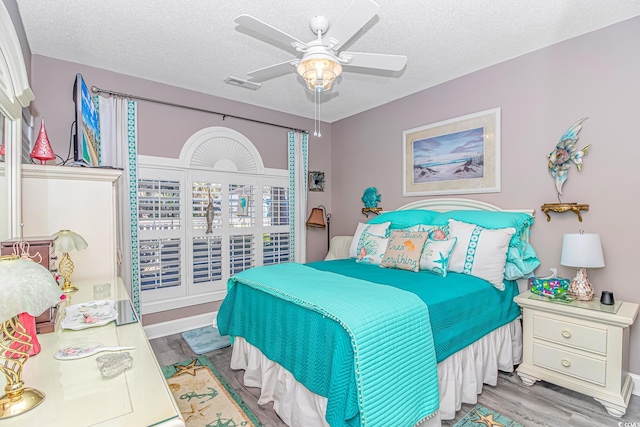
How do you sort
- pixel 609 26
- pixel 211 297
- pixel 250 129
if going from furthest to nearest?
pixel 250 129, pixel 211 297, pixel 609 26

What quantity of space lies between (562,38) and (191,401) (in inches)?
149

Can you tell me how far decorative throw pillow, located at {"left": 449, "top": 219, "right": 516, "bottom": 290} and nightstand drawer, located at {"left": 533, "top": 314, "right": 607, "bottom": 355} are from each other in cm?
35

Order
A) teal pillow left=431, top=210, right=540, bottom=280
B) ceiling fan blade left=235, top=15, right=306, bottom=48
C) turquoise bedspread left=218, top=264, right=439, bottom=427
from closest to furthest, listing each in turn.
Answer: turquoise bedspread left=218, top=264, right=439, bottom=427
ceiling fan blade left=235, top=15, right=306, bottom=48
teal pillow left=431, top=210, right=540, bottom=280

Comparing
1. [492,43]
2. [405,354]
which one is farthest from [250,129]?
[405,354]

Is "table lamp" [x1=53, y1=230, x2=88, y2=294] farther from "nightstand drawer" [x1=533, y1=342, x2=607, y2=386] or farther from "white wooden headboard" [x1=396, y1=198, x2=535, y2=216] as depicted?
"nightstand drawer" [x1=533, y1=342, x2=607, y2=386]

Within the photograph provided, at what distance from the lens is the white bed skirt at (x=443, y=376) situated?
6.02 ft

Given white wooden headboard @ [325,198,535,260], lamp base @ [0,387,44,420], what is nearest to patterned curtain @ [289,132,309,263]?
white wooden headboard @ [325,198,535,260]

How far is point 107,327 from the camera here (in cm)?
136

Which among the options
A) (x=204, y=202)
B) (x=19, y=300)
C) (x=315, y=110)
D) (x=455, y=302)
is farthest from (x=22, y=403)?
(x=315, y=110)

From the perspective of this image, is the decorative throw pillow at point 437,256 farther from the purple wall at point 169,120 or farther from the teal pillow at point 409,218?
the purple wall at point 169,120

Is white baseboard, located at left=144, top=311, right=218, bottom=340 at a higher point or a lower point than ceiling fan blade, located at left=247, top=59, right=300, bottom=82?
lower

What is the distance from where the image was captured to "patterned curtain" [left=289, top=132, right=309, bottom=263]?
426cm

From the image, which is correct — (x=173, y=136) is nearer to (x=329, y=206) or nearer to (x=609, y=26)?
(x=329, y=206)

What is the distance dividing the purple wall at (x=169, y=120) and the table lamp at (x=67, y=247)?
139 cm
